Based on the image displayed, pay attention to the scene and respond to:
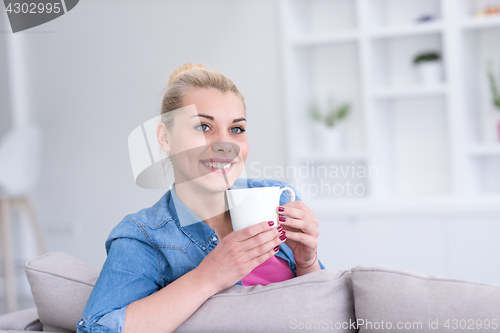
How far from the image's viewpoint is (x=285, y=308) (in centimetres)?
74

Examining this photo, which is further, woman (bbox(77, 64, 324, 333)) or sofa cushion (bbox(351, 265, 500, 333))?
woman (bbox(77, 64, 324, 333))

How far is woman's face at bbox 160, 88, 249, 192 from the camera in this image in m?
0.98

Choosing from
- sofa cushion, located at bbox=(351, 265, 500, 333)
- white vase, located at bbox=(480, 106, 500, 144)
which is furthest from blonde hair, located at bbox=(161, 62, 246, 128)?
white vase, located at bbox=(480, 106, 500, 144)

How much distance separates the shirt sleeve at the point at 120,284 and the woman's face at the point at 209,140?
0.19 metres

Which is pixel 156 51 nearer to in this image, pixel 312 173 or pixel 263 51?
pixel 263 51

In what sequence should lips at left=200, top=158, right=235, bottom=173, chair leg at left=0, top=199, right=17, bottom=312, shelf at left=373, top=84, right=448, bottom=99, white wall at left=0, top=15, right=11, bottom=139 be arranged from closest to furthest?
lips at left=200, top=158, right=235, bottom=173 → shelf at left=373, top=84, right=448, bottom=99 → chair leg at left=0, top=199, right=17, bottom=312 → white wall at left=0, top=15, right=11, bottom=139

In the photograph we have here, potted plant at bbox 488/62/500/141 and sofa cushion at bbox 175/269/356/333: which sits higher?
potted plant at bbox 488/62/500/141

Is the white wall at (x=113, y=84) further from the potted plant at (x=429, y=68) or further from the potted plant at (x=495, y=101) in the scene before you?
the potted plant at (x=495, y=101)

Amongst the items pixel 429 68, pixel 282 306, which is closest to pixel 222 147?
pixel 282 306

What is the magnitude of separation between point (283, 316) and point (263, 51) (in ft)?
7.41

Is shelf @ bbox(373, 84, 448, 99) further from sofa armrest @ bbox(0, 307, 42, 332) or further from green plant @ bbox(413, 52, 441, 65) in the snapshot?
sofa armrest @ bbox(0, 307, 42, 332)

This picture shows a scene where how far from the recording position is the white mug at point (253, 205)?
808 mm

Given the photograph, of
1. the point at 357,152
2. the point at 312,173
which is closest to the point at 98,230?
the point at 312,173

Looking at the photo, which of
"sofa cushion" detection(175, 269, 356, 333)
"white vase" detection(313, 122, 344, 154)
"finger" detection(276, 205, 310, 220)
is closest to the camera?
"sofa cushion" detection(175, 269, 356, 333)
